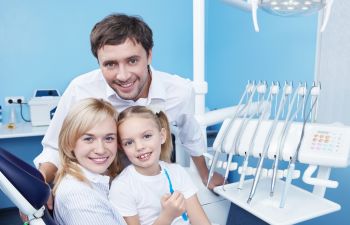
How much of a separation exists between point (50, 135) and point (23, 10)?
5.78 ft

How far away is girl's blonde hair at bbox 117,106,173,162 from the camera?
1174mm

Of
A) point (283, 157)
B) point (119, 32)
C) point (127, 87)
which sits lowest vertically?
point (283, 157)

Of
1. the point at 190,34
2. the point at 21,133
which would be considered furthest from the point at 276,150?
the point at 190,34

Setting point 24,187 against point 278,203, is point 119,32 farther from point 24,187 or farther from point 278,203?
point 278,203

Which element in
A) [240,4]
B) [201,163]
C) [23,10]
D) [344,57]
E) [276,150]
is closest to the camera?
[276,150]

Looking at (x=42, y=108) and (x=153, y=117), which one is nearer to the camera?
(x=153, y=117)

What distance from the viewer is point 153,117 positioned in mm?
1210

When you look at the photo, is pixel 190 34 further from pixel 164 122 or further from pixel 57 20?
pixel 164 122

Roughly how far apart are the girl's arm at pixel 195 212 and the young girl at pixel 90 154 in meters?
0.30

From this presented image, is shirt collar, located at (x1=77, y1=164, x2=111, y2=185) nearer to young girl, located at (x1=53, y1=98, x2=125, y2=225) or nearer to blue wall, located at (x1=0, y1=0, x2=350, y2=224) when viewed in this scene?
young girl, located at (x1=53, y1=98, x2=125, y2=225)

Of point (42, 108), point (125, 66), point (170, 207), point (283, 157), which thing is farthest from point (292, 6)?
point (42, 108)

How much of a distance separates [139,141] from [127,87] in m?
0.22

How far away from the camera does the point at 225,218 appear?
145cm

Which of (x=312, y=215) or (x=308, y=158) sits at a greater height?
(x=308, y=158)
